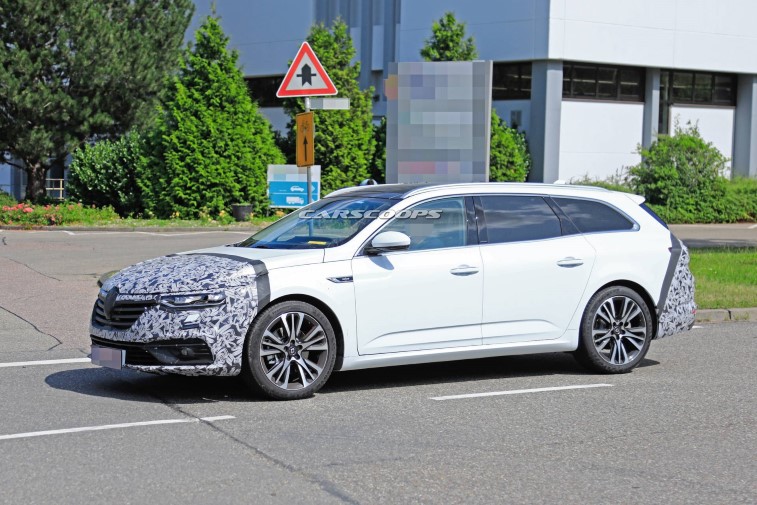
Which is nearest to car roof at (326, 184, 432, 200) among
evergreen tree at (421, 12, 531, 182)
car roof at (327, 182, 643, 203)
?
car roof at (327, 182, 643, 203)

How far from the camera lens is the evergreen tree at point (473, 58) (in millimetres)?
31625

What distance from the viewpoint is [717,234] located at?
27.6 m

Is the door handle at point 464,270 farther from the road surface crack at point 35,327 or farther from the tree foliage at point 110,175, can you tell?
the tree foliage at point 110,175

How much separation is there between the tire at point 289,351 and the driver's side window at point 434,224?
104cm

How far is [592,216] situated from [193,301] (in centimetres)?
375

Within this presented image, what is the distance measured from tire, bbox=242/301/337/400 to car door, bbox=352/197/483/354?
327mm

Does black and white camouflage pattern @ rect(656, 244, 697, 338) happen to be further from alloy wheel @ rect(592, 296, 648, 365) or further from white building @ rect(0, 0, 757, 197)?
white building @ rect(0, 0, 757, 197)

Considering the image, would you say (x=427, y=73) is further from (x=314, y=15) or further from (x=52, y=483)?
(x=314, y=15)

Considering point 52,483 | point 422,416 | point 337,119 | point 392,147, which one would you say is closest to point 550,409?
point 422,416

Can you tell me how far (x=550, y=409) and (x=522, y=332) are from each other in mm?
1169

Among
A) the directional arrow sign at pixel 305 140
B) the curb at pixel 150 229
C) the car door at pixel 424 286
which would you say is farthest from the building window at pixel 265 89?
the car door at pixel 424 286

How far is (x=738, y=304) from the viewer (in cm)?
1392

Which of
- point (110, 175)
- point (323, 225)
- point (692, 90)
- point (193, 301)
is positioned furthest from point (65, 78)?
point (193, 301)

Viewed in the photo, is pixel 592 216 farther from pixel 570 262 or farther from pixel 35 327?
pixel 35 327
